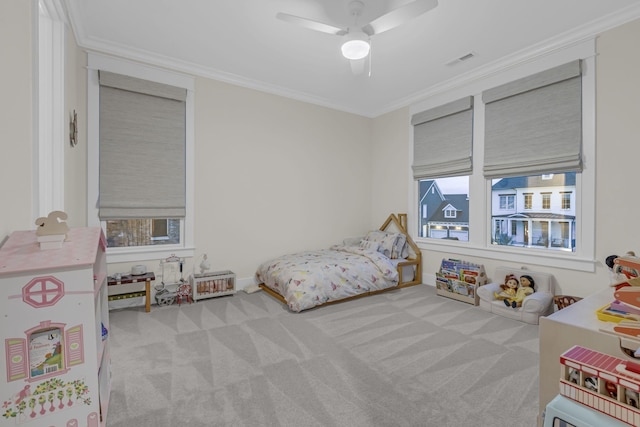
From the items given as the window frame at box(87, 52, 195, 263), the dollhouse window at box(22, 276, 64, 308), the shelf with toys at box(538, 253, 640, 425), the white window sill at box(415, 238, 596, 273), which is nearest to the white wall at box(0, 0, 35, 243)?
the dollhouse window at box(22, 276, 64, 308)

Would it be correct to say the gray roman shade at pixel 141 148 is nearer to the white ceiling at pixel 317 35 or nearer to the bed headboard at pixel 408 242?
the white ceiling at pixel 317 35

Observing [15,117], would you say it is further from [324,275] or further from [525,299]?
[525,299]

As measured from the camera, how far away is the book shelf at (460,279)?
11.2 feet

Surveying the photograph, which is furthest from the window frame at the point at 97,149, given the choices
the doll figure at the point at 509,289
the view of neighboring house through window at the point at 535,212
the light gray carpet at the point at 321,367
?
the view of neighboring house through window at the point at 535,212

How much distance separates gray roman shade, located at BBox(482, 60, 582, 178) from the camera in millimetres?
2871

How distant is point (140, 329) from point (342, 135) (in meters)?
→ 3.71

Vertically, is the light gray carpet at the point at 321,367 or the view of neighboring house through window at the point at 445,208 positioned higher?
the view of neighboring house through window at the point at 445,208

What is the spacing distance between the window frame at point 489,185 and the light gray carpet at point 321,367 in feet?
2.59

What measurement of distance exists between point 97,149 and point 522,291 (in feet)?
14.9

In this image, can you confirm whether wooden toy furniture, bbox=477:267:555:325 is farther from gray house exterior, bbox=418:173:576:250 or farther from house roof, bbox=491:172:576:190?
house roof, bbox=491:172:576:190

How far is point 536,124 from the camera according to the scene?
3113 millimetres

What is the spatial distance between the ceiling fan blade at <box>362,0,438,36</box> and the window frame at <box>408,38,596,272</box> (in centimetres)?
186

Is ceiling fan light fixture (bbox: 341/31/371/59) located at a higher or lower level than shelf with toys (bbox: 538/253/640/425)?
higher

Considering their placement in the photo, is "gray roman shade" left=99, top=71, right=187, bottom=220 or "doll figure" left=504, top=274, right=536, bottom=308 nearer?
"doll figure" left=504, top=274, right=536, bottom=308
